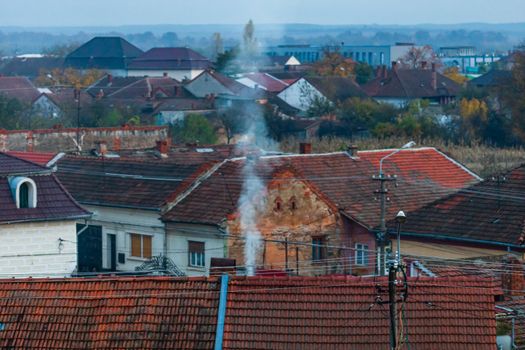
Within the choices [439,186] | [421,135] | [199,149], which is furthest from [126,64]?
[439,186]

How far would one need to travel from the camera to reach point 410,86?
84.8 meters

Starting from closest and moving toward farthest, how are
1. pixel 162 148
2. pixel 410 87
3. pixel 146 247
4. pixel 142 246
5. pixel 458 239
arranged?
pixel 458 239, pixel 146 247, pixel 142 246, pixel 162 148, pixel 410 87

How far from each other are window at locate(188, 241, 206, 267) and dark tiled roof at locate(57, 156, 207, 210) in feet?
4.33

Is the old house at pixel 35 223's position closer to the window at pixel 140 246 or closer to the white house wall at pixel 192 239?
the white house wall at pixel 192 239

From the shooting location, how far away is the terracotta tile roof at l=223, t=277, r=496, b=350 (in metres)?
15.9

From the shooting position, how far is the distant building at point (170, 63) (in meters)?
102

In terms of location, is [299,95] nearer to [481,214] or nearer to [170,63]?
[170,63]

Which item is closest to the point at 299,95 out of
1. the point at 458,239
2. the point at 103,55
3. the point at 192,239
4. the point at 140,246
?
the point at 103,55

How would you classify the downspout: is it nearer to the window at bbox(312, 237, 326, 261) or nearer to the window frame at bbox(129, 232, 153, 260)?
the window at bbox(312, 237, 326, 261)

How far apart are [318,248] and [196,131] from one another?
28.5m

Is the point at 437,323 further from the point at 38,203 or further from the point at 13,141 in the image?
the point at 13,141

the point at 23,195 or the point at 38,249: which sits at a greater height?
the point at 23,195

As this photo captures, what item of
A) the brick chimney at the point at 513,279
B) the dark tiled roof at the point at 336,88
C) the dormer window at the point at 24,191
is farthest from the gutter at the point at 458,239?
the dark tiled roof at the point at 336,88

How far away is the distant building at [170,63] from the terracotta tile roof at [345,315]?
84050 millimetres
